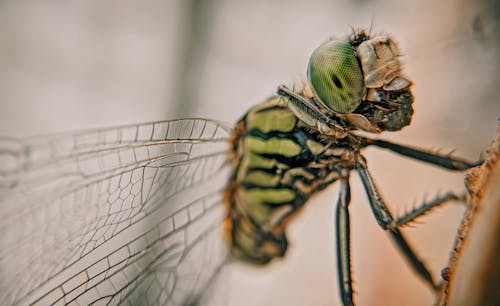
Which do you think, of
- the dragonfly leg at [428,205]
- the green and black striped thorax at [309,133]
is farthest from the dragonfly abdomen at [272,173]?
the dragonfly leg at [428,205]

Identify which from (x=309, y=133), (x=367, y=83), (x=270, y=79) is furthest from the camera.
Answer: (x=270, y=79)

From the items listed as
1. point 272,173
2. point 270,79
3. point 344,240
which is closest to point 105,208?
point 272,173

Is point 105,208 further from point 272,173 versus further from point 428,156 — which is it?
point 428,156

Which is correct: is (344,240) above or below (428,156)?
below

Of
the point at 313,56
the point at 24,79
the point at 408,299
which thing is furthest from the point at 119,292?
the point at 24,79

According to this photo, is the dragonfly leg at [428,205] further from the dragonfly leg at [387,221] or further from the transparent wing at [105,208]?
the transparent wing at [105,208]

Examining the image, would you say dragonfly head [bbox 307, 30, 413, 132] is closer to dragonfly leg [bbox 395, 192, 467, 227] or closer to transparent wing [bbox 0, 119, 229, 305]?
dragonfly leg [bbox 395, 192, 467, 227]
